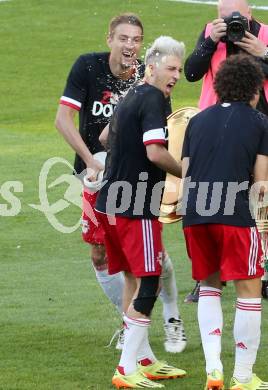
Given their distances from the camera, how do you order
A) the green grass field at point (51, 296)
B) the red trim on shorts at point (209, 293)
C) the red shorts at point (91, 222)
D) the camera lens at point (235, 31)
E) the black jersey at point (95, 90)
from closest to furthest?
1. the red trim on shorts at point (209, 293)
2. the green grass field at point (51, 296)
3. the red shorts at point (91, 222)
4. the black jersey at point (95, 90)
5. the camera lens at point (235, 31)

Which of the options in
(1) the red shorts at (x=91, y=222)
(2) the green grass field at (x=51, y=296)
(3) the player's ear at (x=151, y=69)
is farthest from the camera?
(1) the red shorts at (x=91, y=222)

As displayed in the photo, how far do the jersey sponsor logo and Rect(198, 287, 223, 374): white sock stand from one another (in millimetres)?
1914

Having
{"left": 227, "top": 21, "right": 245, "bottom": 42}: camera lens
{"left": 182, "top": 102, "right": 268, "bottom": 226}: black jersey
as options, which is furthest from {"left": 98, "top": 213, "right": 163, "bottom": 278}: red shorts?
{"left": 227, "top": 21, "right": 245, "bottom": 42}: camera lens

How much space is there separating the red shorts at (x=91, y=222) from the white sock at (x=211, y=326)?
1457mm

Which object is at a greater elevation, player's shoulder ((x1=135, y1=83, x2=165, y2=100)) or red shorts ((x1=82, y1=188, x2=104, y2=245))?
player's shoulder ((x1=135, y1=83, x2=165, y2=100))

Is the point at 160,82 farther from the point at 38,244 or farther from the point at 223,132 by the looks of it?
the point at 38,244

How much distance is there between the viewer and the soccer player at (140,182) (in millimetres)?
6605

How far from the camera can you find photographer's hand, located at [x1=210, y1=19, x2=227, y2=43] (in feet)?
27.5

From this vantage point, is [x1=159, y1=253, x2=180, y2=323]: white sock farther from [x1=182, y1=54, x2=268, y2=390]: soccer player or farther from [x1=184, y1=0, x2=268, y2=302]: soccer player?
[x1=184, y1=0, x2=268, y2=302]: soccer player

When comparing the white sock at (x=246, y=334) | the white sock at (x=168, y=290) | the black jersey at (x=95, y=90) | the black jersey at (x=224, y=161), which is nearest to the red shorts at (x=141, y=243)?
the black jersey at (x=224, y=161)

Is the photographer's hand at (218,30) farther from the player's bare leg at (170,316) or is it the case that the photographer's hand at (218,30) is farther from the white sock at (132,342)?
the white sock at (132,342)

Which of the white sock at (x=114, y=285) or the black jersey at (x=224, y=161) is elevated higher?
the black jersey at (x=224, y=161)

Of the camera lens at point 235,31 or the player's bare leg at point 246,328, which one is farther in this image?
the camera lens at point 235,31

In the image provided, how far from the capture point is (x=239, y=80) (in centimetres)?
641
